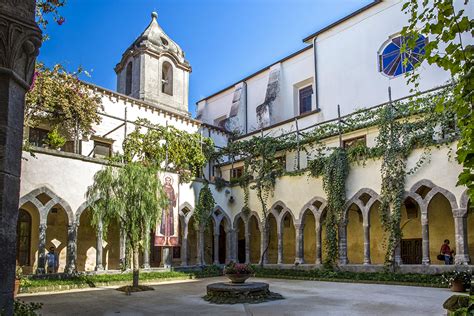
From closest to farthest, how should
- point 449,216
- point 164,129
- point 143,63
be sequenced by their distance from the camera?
1. point 449,216
2. point 164,129
3. point 143,63

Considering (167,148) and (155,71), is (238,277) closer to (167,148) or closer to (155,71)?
(167,148)

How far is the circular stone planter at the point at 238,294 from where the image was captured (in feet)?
35.1

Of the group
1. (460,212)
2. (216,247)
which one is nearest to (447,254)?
(460,212)

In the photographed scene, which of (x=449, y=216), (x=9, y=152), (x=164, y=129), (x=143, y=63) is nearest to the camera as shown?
(x=9, y=152)

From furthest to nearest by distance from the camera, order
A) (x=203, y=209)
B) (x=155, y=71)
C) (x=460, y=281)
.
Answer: (x=155, y=71)
(x=203, y=209)
(x=460, y=281)

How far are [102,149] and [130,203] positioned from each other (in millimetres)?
7266

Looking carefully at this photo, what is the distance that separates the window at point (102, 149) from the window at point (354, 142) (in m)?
10.5

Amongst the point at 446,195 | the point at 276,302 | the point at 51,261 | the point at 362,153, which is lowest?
the point at 276,302

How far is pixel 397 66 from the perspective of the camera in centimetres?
2028

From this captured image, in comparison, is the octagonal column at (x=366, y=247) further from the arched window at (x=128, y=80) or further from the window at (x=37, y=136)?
the arched window at (x=128, y=80)

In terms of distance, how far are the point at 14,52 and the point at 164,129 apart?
16667mm

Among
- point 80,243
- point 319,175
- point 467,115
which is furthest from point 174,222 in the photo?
point 467,115

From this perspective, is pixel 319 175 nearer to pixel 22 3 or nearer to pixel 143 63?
pixel 143 63

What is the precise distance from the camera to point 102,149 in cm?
2006
